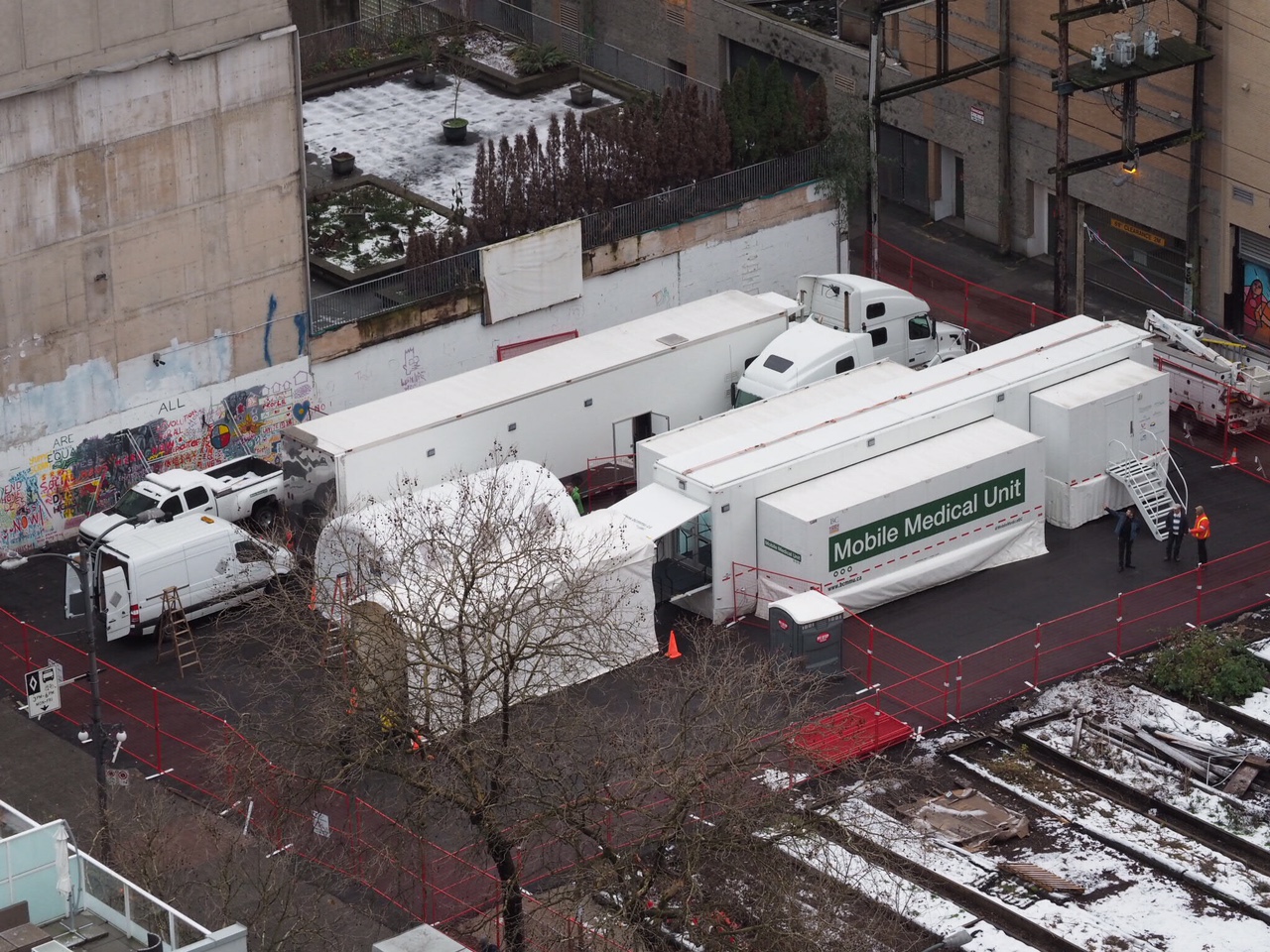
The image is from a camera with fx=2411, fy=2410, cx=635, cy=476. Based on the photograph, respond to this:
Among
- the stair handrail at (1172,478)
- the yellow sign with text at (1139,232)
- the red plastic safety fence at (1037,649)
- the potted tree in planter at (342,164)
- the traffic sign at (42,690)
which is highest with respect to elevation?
the potted tree in planter at (342,164)

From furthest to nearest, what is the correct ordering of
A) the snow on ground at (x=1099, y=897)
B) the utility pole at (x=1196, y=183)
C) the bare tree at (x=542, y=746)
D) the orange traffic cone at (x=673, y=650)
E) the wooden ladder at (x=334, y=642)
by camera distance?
1. the utility pole at (x=1196, y=183)
2. the orange traffic cone at (x=673, y=650)
3. the snow on ground at (x=1099, y=897)
4. the wooden ladder at (x=334, y=642)
5. the bare tree at (x=542, y=746)

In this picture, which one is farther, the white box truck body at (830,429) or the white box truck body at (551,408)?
the white box truck body at (551,408)

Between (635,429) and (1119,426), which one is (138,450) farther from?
(1119,426)

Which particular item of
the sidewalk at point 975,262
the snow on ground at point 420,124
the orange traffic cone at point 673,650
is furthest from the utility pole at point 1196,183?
the orange traffic cone at point 673,650

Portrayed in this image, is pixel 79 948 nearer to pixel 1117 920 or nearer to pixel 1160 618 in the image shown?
pixel 1117 920

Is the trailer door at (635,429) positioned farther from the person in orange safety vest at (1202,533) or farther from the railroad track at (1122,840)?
the railroad track at (1122,840)

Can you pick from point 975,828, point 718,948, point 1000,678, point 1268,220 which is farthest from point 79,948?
point 1268,220

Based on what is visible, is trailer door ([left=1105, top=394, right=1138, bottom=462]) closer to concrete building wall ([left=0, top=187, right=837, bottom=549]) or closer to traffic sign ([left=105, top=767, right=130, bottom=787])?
concrete building wall ([left=0, top=187, right=837, bottom=549])
